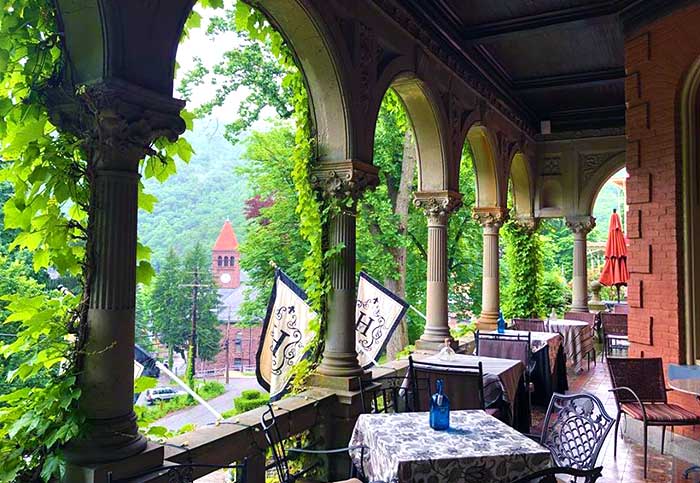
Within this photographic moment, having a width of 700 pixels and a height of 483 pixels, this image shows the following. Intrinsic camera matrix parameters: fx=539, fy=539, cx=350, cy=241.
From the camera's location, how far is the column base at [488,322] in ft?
26.8

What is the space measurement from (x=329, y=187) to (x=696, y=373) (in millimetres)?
3400

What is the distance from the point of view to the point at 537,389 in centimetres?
602

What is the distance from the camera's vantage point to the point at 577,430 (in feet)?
9.44

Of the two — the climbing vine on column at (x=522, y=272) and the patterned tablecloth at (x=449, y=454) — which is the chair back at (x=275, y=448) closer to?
the patterned tablecloth at (x=449, y=454)

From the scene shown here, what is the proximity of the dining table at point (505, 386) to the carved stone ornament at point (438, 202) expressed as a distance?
6.71ft

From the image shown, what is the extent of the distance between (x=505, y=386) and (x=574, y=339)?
4.18 metres

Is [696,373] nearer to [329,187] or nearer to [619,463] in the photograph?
[619,463]

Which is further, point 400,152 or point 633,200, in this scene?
point 400,152

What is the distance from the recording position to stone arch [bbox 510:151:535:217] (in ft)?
33.6

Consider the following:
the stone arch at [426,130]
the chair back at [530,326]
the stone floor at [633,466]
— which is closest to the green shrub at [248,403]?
the chair back at [530,326]

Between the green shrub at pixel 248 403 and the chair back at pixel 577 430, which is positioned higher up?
the chair back at pixel 577 430

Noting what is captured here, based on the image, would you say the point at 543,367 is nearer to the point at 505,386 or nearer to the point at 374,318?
the point at 505,386

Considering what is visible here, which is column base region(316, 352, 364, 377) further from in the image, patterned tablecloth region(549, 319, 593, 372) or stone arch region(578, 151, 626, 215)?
stone arch region(578, 151, 626, 215)

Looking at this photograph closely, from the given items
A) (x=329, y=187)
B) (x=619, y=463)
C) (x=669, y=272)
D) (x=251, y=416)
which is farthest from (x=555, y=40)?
(x=251, y=416)
